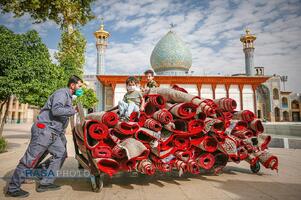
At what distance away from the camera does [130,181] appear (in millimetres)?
3775

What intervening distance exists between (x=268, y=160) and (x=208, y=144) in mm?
1317

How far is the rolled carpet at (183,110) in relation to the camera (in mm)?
3268

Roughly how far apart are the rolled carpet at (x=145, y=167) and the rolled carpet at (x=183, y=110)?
81 centimetres

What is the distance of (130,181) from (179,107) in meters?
1.58

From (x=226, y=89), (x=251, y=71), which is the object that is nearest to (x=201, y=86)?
(x=226, y=89)

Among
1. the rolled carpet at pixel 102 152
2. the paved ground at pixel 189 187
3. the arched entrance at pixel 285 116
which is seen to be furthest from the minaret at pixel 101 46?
the arched entrance at pixel 285 116

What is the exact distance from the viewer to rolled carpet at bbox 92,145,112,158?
288 centimetres

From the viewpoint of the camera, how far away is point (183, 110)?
10.8 feet

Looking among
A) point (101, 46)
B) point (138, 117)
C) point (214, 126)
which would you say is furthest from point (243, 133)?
point (101, 46)

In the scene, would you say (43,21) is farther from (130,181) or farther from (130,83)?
(130,181)

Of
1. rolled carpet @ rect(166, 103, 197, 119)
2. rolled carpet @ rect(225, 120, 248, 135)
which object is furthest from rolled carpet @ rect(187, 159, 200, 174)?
rolled carpet @ rect(225, 120, 248, 135)

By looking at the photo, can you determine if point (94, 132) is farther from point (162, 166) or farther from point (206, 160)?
point (206, 160)

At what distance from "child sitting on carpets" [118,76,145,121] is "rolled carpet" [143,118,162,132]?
0.29m

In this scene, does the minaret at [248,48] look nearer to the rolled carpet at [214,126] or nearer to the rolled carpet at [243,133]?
the rolled carpet at [243,133]
